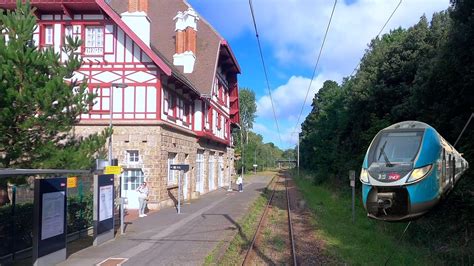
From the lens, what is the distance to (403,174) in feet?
35.5

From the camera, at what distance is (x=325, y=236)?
55.9 ft

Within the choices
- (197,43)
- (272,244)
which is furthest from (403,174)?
(197,43)

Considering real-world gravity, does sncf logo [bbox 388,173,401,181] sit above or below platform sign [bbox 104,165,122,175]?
below

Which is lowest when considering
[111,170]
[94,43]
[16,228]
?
[16,228]

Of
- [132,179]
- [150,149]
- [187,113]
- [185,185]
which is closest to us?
[150,149]

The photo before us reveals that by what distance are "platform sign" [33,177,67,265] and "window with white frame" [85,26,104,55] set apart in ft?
43.9

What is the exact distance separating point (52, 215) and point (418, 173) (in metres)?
8.77

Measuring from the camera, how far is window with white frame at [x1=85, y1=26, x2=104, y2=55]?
24.2m

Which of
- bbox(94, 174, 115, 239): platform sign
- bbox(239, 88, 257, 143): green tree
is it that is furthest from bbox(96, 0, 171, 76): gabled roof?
bbox(239, 88, 257, 143): green tree

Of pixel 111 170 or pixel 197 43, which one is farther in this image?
pixel 197 43

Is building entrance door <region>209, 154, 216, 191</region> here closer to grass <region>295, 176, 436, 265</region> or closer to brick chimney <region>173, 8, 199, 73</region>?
brick chimney <region>173, 8, 199, 73</region>

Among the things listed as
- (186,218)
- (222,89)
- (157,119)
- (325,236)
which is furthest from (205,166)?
(325,236)

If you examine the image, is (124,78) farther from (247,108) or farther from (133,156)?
(247,108)

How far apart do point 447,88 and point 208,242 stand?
11.3 metres
